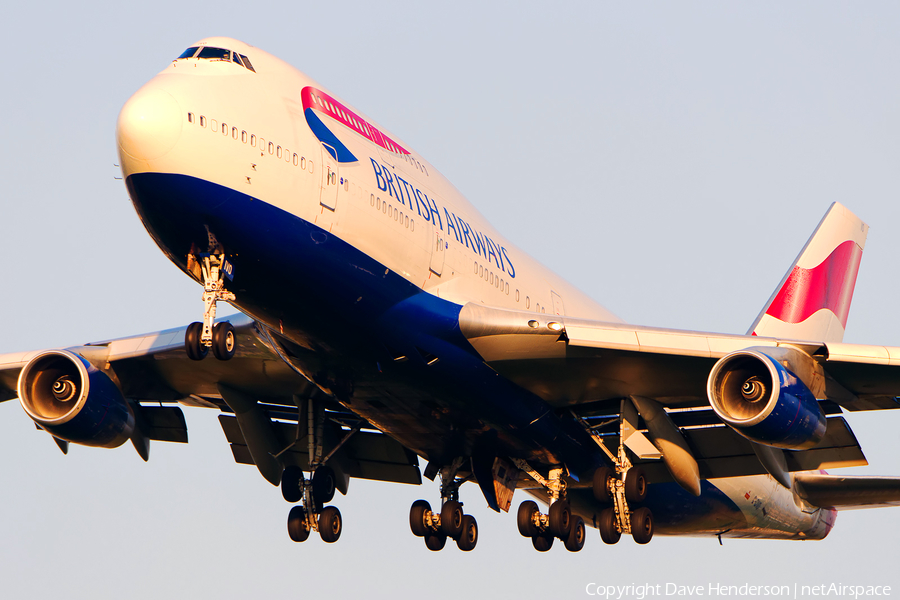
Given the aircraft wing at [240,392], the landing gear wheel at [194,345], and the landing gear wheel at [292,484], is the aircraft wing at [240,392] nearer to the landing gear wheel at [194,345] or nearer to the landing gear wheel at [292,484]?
the landing gear wheel at [292,484]

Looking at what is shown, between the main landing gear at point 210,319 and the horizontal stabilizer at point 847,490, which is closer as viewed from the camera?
the main landing gear at point 210,319

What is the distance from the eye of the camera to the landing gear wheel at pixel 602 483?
24125 mm

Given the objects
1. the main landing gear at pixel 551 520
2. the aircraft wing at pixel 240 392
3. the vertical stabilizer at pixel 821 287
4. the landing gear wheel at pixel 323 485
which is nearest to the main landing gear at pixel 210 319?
the aircraft wing at pixel 240 392

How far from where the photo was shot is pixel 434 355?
69.8ft

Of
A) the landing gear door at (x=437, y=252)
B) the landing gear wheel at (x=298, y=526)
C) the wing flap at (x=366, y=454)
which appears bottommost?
the landing gear wheel at (x=298, y=526)

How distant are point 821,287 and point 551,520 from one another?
12.9 metres

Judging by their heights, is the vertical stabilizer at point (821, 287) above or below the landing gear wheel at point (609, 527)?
above

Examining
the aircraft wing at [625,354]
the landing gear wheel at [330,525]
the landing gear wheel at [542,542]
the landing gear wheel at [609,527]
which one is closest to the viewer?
the aircraft wing at [625,354]

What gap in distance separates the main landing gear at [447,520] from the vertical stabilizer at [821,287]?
33.7 feet

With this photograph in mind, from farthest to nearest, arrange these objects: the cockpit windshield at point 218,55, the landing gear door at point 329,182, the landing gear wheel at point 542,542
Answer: the landing gear wheel at point 542,542, the cockpit windshield at point 218,55, the landing gear door at point 329,182

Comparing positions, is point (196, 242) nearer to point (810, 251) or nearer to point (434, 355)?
point (434, 355)

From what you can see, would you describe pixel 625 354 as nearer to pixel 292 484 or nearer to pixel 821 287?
pixel 292 484

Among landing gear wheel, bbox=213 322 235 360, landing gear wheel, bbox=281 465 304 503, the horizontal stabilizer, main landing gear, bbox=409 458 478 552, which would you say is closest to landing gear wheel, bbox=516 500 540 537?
main landing gear, bbox=409 458 478 552

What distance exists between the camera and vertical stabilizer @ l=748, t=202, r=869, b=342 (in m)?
32.5
